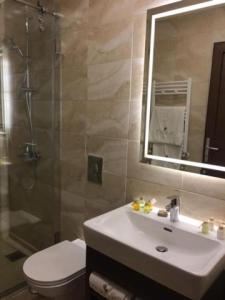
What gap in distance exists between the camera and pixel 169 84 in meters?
1.51

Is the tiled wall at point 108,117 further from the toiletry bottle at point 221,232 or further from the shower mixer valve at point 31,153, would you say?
the shower mixer valve at point 31,153

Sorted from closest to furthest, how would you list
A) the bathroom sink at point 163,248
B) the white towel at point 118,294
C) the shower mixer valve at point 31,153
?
the bathroom sink at point 163,248 → the white towel at point 118,294 → the shower mixer valve at point 31,153

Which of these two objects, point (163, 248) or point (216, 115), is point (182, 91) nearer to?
point (216, 115)

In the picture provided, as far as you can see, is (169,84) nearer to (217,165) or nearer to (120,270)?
(217,165)

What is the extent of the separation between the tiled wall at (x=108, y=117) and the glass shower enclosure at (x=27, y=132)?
0.14 meters

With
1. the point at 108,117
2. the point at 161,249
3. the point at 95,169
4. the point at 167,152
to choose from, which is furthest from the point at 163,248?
the point at 108,117

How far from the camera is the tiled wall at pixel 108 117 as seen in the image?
1530 millimetres

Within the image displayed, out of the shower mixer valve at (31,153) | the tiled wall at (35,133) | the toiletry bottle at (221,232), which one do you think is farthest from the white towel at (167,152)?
the shower mixer valve at (31,153)

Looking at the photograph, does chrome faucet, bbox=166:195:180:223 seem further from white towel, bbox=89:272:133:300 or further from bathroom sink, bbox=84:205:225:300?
white towel, bbox=89:272:133:300

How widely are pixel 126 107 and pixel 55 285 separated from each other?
4.00 ft

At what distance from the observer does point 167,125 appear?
1.55 metres

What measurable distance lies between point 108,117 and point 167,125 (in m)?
0.46

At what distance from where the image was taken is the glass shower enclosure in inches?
84.0

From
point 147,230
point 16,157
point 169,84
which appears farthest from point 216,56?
point 16,157
